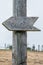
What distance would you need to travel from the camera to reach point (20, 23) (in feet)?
5.68

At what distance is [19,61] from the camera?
5.74 ft

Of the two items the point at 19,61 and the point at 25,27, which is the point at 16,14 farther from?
the point at 19,61

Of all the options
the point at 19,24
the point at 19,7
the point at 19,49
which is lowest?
the point at 19,49

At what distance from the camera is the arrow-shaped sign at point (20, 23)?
1703mm

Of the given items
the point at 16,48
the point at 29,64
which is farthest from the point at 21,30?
the point at 29,64

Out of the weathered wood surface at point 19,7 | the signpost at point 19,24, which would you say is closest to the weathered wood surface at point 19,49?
the signpost at point 19,24

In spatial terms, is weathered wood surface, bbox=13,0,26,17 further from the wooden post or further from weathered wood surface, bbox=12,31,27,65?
weathered wood surface, bbox=12,31,27,65

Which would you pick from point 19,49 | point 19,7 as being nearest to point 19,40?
point 19,49

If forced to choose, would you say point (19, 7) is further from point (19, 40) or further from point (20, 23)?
point (19, 40)

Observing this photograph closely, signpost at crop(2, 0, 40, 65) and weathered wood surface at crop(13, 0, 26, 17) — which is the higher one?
weathered wood surface at crop(13, 0, 26, 17)

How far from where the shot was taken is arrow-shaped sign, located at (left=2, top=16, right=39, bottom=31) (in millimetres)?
1703

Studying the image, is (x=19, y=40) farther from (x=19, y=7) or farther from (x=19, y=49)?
(x=19, y=7)

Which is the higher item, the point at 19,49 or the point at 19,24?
the point at 19,24

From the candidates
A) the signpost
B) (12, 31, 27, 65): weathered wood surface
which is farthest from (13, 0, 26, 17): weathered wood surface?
(12, 31, 27, 65): weathered wood surface
